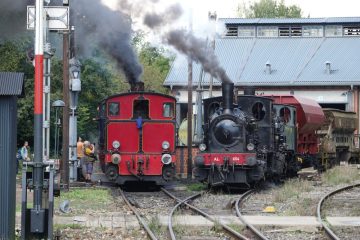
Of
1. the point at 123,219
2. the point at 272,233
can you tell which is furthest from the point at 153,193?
the point at 272,233

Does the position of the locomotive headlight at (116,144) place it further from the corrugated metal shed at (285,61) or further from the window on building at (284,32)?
the window on building at (284,32)

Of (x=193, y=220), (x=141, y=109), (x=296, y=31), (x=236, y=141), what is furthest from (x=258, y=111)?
(x=296, y=31)

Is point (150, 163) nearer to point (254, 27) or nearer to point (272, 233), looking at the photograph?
point (272, 233)

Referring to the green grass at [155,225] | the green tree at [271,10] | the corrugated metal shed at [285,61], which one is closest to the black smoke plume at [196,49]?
the green grass at [155,225]

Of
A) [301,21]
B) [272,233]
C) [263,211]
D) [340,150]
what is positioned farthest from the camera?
[301,21]

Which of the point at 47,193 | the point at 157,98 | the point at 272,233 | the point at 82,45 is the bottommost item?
the point at 272,233

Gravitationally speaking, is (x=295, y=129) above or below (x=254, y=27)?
below

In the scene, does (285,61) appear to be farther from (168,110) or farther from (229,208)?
(229,208)

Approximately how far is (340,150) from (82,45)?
18.2 metres

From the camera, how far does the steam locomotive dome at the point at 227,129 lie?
2139cm

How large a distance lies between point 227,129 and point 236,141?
18.1 inches

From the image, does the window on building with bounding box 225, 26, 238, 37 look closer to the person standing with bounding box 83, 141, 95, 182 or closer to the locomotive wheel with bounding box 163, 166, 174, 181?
the person standing with bounding box 83, 141, 95, 182

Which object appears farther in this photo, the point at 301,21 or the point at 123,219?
the point at 301,21

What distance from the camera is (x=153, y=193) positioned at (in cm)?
2211
